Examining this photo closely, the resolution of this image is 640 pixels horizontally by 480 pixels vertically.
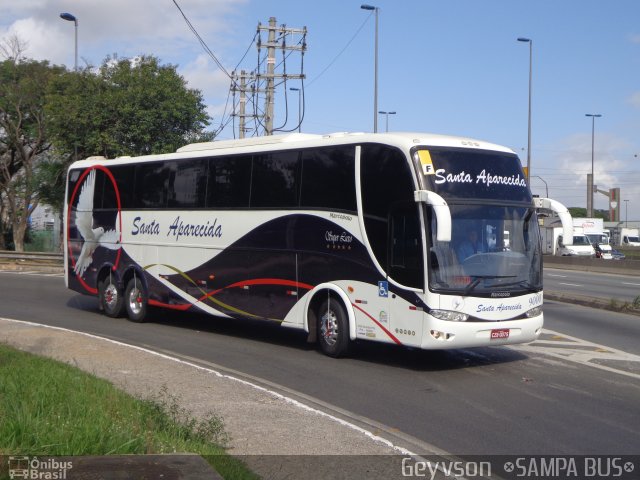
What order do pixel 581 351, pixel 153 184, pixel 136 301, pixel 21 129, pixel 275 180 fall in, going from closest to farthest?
pixel 581 351 → pixel 275 180 → pixel 153 184 → pixel 136 301 → pixel 21 129

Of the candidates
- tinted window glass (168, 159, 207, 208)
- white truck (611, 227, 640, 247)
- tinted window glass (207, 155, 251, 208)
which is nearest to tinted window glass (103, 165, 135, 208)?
tinted window glass (168, 159, 207, 208)

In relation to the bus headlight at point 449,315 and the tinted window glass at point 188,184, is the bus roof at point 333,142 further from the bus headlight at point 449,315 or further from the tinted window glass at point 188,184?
the bus headlight at point 449,315

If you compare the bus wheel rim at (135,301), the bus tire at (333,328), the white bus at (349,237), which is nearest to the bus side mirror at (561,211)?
the white bus at (349,237)

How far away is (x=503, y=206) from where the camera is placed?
39.4 feet

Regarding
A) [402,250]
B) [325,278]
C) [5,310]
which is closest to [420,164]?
[402,250]

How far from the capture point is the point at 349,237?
12.6 metres

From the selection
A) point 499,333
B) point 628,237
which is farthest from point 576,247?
point 499,333

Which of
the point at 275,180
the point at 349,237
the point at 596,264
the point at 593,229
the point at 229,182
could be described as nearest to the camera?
the point at 349,237

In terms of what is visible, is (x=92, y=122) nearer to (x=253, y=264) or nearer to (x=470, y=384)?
(x=253, y=264)

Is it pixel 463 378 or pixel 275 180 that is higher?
pixel 275 180

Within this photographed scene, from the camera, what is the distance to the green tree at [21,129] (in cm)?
4294

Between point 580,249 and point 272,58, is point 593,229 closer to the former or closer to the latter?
point 580,249

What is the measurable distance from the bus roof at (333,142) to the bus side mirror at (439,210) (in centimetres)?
95

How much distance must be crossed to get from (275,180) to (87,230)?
6775mm
